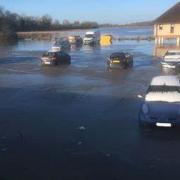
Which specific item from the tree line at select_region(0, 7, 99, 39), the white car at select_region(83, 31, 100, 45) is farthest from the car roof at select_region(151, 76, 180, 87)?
the tree line at select_region(0, 7, 99, 39)

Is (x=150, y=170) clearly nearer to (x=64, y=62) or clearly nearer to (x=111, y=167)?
(x=111, y=167)

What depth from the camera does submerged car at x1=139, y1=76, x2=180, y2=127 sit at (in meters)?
17.2

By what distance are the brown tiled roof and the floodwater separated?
41.6 meters

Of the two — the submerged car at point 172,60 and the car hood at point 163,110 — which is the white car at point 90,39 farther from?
the car hood at point 163,110

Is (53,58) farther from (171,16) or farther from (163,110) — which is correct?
(171,16)

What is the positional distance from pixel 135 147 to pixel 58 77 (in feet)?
72.6

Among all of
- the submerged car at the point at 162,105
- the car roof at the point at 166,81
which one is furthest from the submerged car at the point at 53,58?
the submerged car at the point at 162,105

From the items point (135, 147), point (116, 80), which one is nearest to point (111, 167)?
point (135, 147)

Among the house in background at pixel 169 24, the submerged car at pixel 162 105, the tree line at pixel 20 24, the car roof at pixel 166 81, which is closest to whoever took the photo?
the submerged car at pixel 162 105

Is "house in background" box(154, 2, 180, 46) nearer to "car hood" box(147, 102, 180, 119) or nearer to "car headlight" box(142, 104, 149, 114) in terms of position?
"car hood" box(147, 102, 180, 119)

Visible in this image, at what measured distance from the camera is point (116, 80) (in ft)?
112

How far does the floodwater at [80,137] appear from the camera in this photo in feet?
42.1

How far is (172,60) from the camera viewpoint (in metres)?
39.8

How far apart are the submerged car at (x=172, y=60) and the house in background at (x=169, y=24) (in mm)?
29912
